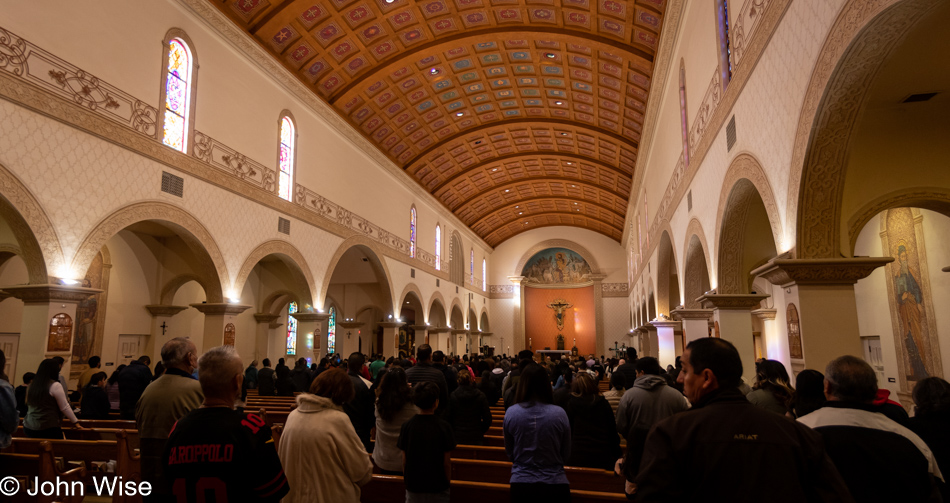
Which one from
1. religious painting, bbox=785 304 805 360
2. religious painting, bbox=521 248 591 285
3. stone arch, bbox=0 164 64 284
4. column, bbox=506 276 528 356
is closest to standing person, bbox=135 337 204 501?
stone arch, bbox=0 164 64 284

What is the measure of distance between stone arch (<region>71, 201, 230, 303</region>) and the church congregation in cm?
6

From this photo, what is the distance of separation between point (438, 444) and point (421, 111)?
680 inches

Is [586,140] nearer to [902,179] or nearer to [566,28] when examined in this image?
[566,28]

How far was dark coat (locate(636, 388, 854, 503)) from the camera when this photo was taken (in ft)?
6.06

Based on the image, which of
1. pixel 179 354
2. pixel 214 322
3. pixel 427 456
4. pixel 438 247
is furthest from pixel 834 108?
pixel 438 247

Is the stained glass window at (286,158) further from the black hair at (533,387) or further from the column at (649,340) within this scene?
the column at (649,340)

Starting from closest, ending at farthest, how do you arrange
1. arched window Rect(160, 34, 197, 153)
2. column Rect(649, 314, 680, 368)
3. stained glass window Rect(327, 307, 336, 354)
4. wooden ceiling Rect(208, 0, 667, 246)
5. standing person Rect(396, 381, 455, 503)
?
standing person Rect(396, 381, 455, 503) < arched window Rect(160, 34, 197, 153) < wooden ceiling Rect(208, 0, 667, 246) < column Rect(649, 314, 680, 368) < stained glass window Rect(327, 307, 336, 354)

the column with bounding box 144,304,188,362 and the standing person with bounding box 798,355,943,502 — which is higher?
the column with bounding box 144,304,188,362

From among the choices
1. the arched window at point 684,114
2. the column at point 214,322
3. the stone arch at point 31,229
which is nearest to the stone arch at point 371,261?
the column at point 214,322

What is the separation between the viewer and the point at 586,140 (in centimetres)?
2320

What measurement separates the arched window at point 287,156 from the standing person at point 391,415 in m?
11.2

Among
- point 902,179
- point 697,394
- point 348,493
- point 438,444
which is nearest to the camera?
point 697,394

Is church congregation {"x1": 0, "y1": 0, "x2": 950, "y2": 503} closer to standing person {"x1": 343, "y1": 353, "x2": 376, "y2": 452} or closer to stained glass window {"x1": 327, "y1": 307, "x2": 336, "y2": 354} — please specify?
standing person {"x1": 343, "y1": 353, "x2": 376, "y2": 452}

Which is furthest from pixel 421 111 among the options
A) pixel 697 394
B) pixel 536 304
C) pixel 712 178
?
pixel 536 304
